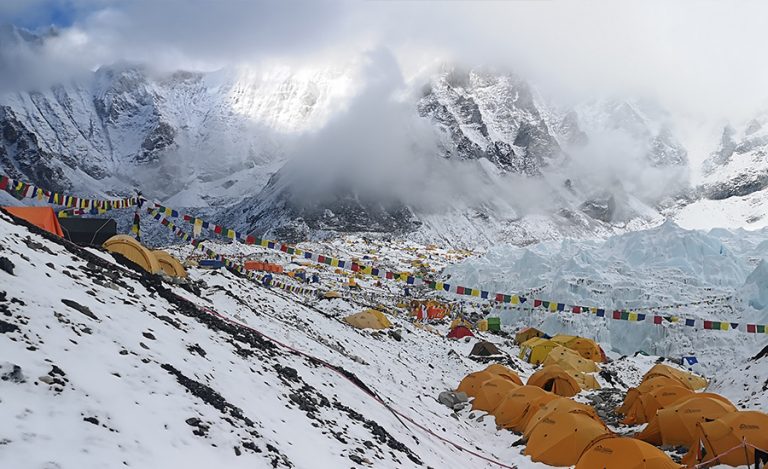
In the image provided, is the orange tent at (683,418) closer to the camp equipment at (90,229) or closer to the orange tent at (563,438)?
the orange tent at (563,438)

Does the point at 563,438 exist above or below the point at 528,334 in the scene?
above

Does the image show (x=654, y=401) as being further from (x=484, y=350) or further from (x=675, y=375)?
(x=484, y=350)

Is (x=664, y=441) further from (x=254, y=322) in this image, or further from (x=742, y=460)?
(x=254, y=322)

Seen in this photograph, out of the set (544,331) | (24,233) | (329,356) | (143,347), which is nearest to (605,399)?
(329,356)

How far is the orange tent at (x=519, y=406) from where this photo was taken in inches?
765

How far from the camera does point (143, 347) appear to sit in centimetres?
909

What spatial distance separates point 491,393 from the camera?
2195 cm

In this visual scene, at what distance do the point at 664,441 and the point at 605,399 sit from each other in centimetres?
833

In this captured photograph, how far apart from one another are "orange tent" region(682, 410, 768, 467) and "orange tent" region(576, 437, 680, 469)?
1943 millimetres

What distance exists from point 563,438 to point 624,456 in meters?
2.76

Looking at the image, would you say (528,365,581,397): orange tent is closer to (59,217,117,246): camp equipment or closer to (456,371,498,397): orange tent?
(456,371,498,397): orange tent

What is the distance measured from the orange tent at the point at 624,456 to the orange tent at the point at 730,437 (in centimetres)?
194

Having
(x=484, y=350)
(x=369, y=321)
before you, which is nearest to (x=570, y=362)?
(x=484, y=350)

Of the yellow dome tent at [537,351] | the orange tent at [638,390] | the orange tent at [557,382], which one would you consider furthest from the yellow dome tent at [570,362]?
the orange tent at [638,390]
